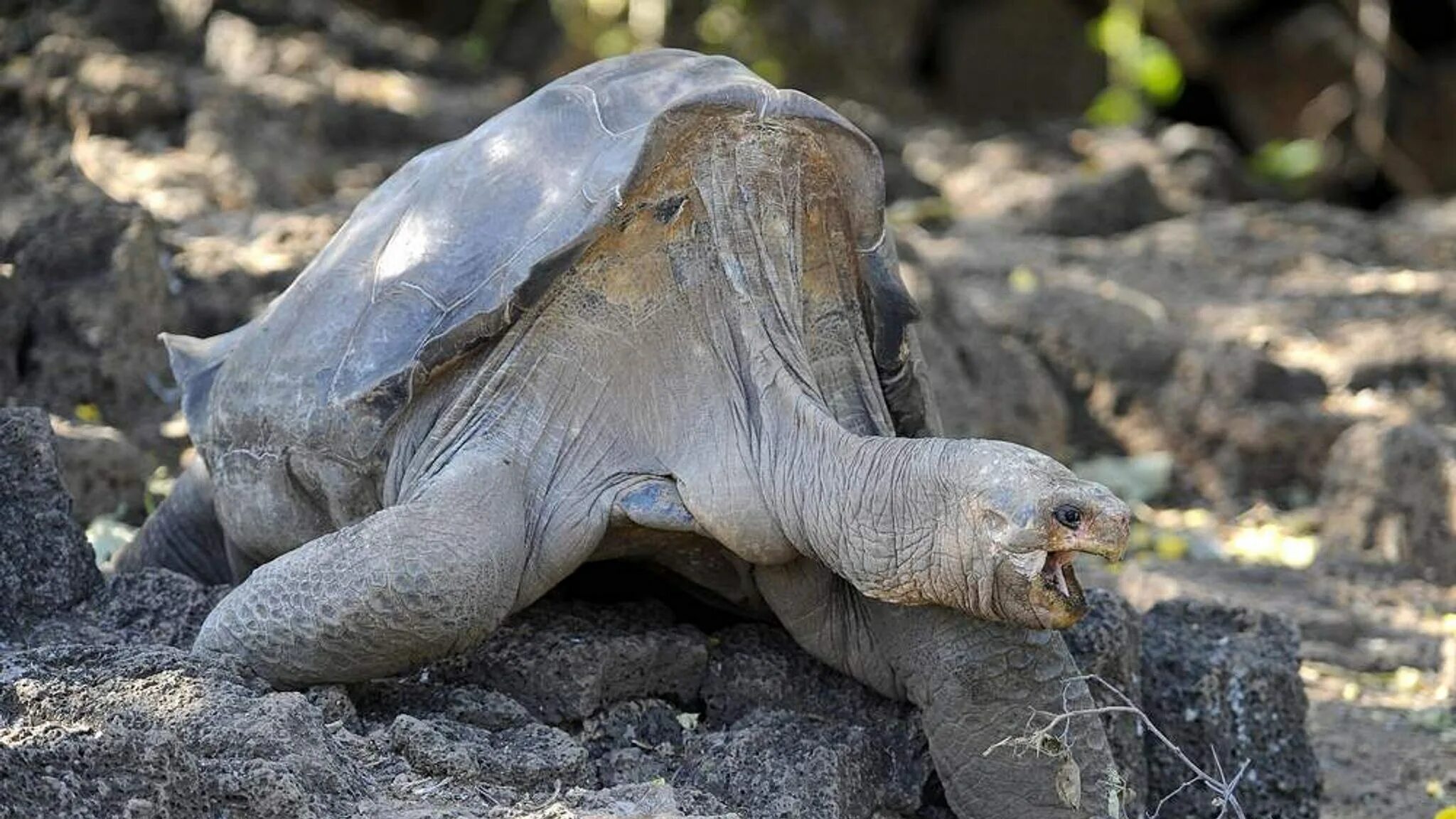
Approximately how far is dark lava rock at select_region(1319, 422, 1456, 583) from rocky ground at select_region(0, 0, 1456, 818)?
0.01 m

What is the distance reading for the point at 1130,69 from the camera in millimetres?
13156

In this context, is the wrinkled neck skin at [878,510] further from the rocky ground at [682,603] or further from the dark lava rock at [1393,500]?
the dark lava rock at [1393,500]

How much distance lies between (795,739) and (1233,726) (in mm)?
906

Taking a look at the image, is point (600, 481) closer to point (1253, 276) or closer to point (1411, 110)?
point (1253, 276)

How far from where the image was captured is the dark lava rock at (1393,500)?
5.34 meters

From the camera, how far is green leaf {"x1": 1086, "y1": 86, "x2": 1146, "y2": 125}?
13.1m

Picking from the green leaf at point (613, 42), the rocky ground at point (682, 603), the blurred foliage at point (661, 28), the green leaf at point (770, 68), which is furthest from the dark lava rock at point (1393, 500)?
the green leaf at point (770, 68)

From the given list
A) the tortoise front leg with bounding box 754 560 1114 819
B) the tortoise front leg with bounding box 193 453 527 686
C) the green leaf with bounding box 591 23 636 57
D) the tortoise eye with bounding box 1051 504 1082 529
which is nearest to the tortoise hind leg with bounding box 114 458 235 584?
the tortoise front leg with bounding box 193 453 527 686

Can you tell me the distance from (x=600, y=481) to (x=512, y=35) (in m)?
10.6

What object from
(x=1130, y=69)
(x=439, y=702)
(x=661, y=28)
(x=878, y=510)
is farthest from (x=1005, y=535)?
(x=1130, y=69)

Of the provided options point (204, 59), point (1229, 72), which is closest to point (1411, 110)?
point (1229, 72)

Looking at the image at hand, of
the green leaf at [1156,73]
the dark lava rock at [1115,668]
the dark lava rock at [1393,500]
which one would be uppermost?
the dark lava rock at [1115,668]

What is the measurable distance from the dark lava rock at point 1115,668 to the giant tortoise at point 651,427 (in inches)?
9.2

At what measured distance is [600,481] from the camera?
3.16 metres
